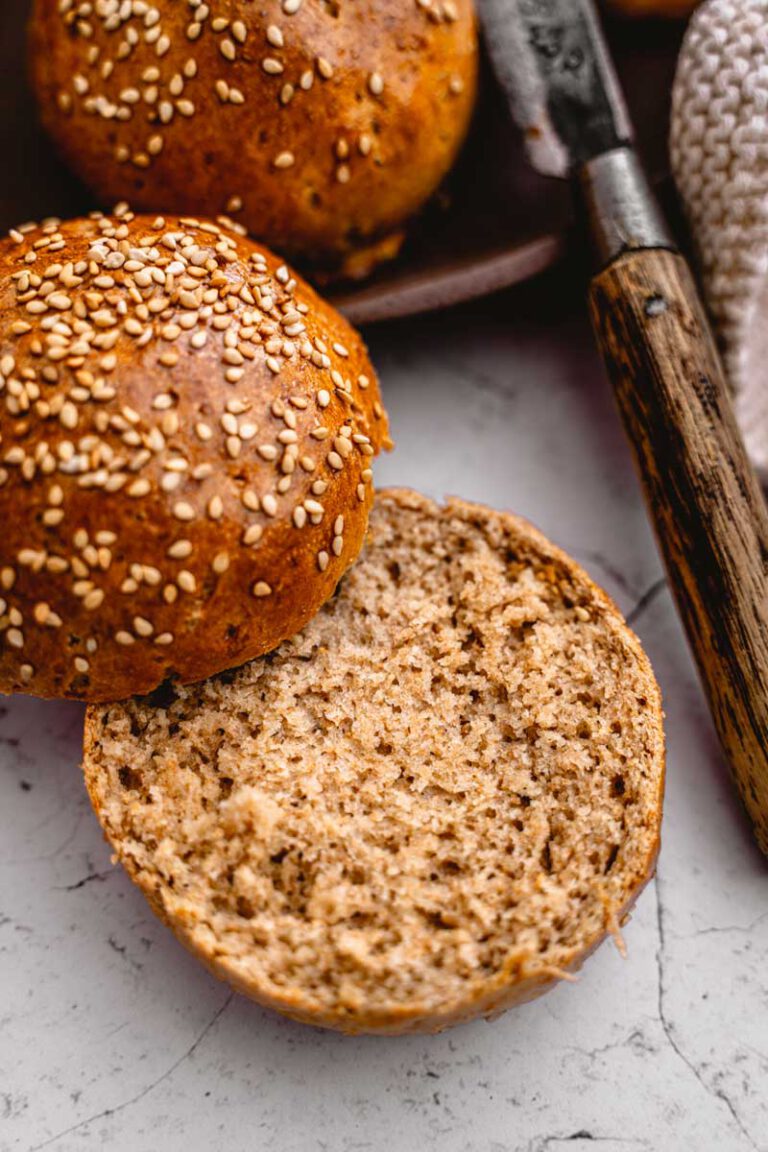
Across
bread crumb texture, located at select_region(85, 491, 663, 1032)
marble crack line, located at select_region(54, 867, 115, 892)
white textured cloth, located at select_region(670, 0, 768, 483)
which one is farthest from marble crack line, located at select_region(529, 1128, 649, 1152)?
white textured cloth, located at select_region(670, 0, 768, 483)

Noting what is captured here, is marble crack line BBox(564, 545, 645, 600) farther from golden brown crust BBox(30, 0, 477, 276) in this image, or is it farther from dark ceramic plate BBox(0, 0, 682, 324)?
golden brown crust BBox(30, 0, 477, 276)

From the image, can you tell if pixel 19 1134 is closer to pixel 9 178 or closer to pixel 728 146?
pixel 9 178

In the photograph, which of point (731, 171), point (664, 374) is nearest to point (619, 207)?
point (731, 171)

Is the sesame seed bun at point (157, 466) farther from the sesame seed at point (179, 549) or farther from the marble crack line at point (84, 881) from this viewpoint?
the marble crack line at point (84, 881)

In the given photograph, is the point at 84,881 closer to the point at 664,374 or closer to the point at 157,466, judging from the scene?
the point at 157,466

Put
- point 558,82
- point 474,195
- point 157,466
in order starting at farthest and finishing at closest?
point 474,195
point 558,82
point 157,466

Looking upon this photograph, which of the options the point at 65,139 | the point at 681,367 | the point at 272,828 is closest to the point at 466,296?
the point at 681,367
